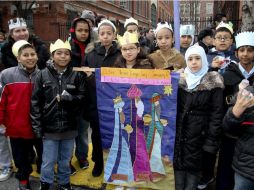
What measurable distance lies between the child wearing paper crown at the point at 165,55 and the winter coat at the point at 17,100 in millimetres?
1561

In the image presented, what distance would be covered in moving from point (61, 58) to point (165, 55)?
128cm

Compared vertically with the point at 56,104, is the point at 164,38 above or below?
above

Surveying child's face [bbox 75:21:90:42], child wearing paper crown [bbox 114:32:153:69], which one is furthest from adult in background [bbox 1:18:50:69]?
child wearing paper crown [bbox 114:32:153:69]

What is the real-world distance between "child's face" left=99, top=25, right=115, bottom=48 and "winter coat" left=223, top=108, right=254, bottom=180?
189 centimetres

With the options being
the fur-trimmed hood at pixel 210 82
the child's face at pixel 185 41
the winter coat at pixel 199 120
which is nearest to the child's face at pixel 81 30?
the child's face at pixel 185 41

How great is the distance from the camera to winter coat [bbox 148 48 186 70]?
383 cm

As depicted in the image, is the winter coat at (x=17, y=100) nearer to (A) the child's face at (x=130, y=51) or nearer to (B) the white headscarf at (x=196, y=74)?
(A) the child's face at (x=130, y=51)

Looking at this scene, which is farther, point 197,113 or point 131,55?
point 131,55

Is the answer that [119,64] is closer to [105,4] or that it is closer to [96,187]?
[96,187]

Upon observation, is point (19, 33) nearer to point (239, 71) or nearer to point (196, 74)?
point (196, 74)

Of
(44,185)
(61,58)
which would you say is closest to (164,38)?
(61,58)

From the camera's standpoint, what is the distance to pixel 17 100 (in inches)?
151

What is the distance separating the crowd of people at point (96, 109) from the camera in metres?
3.10

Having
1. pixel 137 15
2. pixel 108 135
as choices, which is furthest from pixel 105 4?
pixel 108 135
